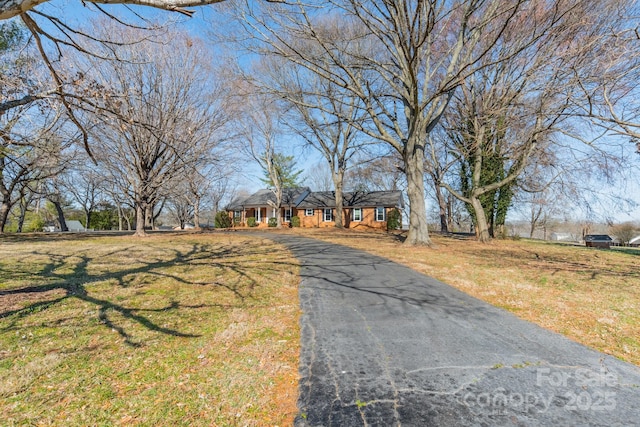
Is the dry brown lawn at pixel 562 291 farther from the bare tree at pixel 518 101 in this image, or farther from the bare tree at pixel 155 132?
the bare tree at pixel 155 132

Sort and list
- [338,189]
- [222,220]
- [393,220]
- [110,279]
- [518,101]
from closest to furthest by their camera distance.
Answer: [110,279]
[518,101]
[338,189]
[393,220]
[222,220]

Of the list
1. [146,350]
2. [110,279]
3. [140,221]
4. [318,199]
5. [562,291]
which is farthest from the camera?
[318,199]

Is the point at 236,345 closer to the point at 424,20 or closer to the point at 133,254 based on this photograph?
the point at 133,254

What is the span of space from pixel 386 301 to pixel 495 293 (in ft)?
8.15

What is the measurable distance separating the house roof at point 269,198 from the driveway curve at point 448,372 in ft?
94.9

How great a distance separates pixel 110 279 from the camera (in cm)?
621

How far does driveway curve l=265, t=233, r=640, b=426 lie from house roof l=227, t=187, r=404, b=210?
25675mm

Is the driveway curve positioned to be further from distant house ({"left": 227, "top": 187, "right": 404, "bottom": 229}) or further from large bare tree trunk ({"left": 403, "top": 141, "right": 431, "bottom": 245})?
distant house ({"left": 227, "top": 187, "right": 404, "bottom": 229})

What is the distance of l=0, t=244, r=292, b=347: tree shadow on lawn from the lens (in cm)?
402

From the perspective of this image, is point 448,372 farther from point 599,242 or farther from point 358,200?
point 358,200

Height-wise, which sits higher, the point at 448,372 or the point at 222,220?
the point at 222,220

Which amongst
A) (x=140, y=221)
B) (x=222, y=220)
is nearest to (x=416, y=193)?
(x=140, y=221)

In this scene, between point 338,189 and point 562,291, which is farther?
point 338,189

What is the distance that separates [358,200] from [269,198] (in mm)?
10606
